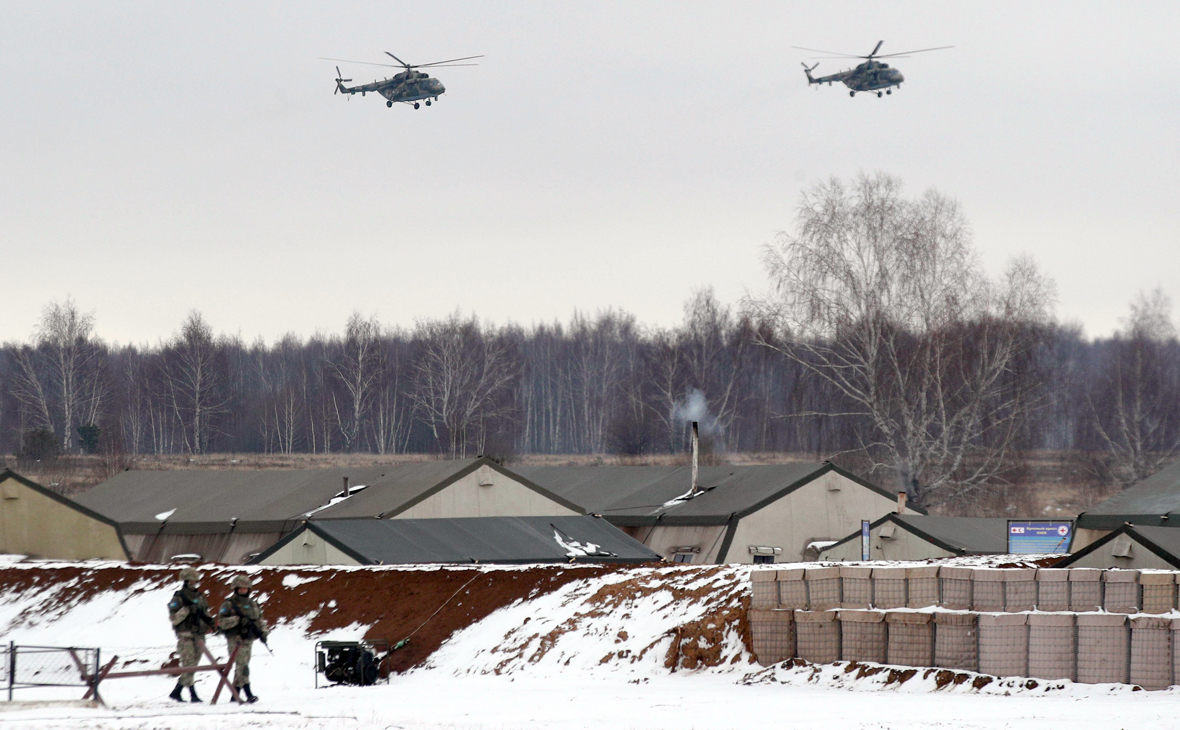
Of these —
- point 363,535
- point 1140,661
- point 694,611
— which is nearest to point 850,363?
point 363,535

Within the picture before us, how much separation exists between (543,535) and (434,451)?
63.4 metres

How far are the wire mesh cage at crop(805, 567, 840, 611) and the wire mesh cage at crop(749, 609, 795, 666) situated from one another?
1.30 ft

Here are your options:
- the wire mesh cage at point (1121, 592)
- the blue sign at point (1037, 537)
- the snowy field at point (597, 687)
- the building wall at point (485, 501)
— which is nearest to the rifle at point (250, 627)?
the snowy field at point (597, 687)

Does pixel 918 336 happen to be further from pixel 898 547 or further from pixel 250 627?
pixel 250 627

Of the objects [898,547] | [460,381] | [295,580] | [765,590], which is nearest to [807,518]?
[898,547]

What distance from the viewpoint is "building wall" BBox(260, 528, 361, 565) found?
30.5 metres

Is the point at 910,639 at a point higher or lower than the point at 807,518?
lower

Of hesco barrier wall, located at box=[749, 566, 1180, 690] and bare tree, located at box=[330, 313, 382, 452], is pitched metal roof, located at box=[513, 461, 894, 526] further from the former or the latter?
bare tree, located at box=[330, 313, 382, 452]

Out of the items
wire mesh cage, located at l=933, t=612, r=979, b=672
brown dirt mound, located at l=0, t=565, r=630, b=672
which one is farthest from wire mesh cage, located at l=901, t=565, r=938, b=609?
brown dirt mound, located at l=0, t=565, r=630, b=672

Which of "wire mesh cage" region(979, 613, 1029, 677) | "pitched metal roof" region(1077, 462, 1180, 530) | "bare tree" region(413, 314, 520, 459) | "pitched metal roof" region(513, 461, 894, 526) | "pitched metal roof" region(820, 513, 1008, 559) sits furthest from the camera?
"bare tree" region(413, 314, 520, 459)

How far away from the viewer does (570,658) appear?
2186 centimetres

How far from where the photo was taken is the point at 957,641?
60.8ft

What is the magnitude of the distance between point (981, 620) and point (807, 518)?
64.5 ft

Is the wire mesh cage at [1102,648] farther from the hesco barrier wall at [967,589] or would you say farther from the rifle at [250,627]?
the rifle at [250,627]
